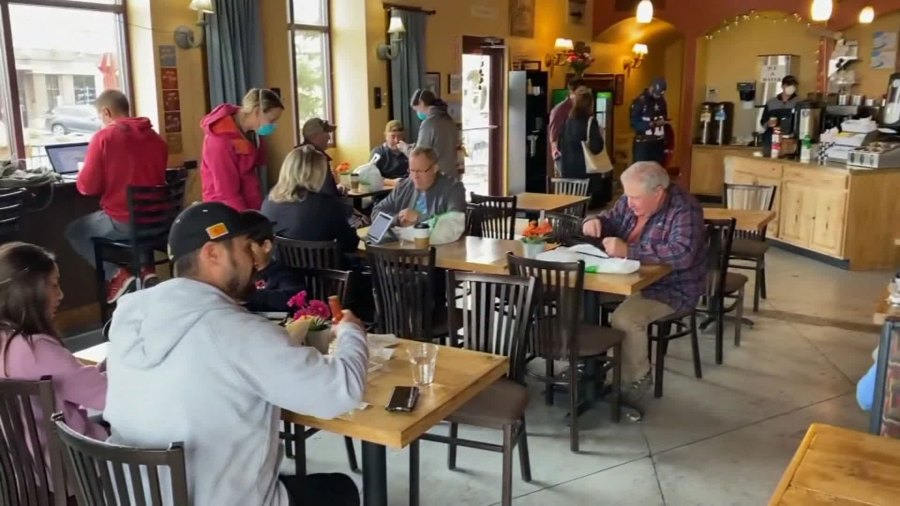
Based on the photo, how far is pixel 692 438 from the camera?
365 cm

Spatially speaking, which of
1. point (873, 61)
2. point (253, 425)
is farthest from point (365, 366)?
point (873, 61)

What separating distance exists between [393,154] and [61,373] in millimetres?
5279

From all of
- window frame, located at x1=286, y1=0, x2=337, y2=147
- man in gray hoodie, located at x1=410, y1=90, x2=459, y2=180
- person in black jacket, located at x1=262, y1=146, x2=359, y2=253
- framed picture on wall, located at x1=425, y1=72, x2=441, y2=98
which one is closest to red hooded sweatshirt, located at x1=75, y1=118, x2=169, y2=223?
person in black jacket, located at x1=262, y1=146, x2=359, y2=253

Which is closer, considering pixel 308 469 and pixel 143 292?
pixel 143 292

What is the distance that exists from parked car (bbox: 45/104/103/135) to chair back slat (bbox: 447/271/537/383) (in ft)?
11.5

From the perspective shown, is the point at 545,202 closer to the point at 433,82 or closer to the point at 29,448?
the point at 433,82

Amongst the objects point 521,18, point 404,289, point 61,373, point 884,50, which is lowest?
point 404,289

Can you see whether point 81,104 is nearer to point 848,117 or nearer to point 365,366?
point 365,366

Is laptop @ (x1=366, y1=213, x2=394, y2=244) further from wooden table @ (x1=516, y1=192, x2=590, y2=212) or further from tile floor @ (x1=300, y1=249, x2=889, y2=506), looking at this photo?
wooden table @ (x1=516, y1=192, x2=590, y2=212)

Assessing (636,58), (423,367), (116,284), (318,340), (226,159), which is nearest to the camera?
(423,367)

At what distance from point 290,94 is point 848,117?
601cm

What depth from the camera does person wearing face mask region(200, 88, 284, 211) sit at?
4.96 metres

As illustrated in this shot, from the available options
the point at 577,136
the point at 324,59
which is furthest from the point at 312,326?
the point at 577,136

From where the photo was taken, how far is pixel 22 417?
6.21 feet
